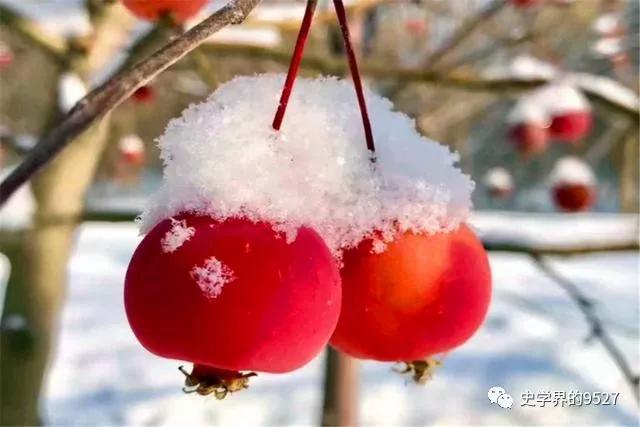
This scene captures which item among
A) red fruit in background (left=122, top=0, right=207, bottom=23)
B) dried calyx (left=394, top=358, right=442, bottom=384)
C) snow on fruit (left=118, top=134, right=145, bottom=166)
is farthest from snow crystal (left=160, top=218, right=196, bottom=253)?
snow on fruit (left=118, top=134, right=145, bottom=166)

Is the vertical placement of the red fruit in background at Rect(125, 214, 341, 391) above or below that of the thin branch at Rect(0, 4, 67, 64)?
below

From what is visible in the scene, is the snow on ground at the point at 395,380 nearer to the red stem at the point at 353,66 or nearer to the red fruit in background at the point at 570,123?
the red fruit in background at the point at 570,123

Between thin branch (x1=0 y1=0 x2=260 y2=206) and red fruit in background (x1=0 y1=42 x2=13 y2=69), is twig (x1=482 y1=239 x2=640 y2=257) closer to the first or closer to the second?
thin branch (x1=0 y1=0 x2=260 y2=206)

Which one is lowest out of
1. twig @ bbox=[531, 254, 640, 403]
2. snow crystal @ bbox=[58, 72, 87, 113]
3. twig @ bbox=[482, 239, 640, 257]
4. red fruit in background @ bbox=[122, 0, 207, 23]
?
twig @ bbox=[531, 254, 640, 403]

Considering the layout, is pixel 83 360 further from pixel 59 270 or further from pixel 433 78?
pixel 433 78

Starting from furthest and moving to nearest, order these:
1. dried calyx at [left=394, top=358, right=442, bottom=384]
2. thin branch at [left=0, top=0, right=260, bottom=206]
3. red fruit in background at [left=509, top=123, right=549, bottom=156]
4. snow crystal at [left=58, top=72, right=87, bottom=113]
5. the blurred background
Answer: red fruit in background at [left=509, top=123, right=549, bottom=156], the blurred background, snow crystal at [left=58, top=72, right=87, bottom=113], dried calyx at [left=394, top=358, right=442, bottom=384], thin branch at [left=0, top=0, right=260, bottom=206]

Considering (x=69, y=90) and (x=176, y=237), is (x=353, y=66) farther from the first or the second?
(x=69, y=90)

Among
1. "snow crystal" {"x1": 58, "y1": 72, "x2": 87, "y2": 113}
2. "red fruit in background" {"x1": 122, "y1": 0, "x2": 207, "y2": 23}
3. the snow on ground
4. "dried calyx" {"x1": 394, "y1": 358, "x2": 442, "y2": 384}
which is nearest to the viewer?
"dried calyx" {"x1": 394, "y1": 358, "x2": 442, "y2": 384}
